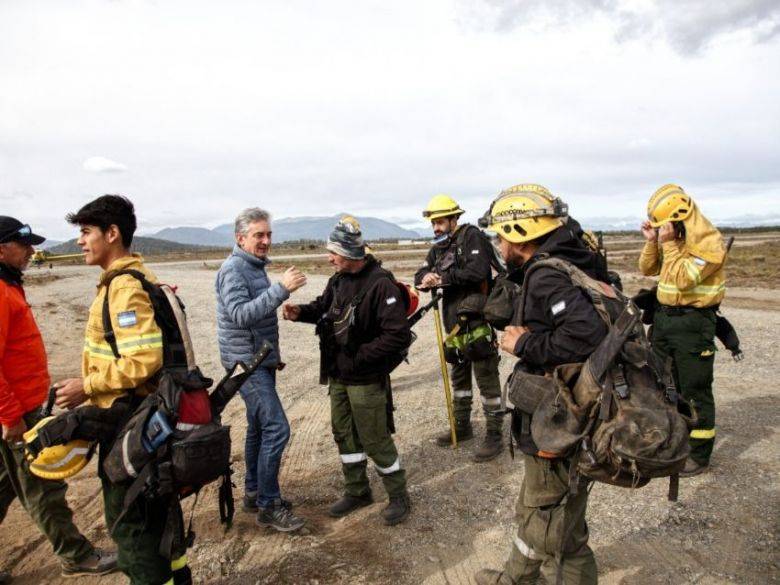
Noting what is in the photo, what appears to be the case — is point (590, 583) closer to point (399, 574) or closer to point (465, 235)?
point (399, 574)

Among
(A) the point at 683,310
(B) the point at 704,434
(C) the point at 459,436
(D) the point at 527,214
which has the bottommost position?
(C) the point at 459,436

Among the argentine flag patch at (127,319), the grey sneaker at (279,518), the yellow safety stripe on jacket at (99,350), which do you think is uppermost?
the argentine flag patch at (127,319)

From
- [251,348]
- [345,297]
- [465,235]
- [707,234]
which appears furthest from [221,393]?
[707,234]

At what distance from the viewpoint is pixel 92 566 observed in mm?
3908

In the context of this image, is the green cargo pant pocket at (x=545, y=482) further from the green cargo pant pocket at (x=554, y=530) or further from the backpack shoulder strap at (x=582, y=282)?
the backpack shoulder strap at (x=582, y=282)

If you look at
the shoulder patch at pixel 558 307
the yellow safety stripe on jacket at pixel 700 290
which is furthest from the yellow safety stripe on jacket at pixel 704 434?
the shoulder patch at pixel 558 307

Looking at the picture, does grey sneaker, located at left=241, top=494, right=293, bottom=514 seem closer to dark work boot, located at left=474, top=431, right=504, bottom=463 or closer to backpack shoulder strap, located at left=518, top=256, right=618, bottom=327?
dark work boot, located at left=474, top=431, right=504, bottom=463

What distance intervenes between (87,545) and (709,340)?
554 centimetres

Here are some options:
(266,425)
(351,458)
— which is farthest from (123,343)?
(351,458)

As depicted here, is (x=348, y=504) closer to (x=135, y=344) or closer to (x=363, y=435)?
(x=363, y=435)

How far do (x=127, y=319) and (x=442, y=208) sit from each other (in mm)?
3771

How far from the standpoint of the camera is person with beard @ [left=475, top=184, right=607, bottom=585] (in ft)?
8.75

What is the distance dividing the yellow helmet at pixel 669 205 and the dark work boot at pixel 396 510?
3.40 metres

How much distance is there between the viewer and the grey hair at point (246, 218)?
4.17 m
